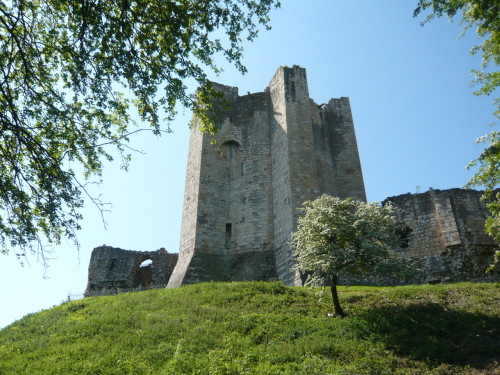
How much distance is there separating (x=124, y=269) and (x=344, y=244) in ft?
59.2

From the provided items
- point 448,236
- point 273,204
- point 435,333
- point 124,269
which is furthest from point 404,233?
point 124,269

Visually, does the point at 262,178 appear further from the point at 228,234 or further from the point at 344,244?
the point at 344,244

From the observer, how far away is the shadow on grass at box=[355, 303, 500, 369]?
351 inches

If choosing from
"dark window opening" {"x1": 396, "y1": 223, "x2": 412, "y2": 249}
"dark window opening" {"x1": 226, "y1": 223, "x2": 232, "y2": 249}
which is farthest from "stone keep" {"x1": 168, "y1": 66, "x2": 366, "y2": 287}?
"dark window opening" {"x1": 396, "y1": 223, "x2": 412, "y2": 249}

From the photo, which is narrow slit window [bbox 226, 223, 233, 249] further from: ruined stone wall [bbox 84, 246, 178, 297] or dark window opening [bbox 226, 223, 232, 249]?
ruined stone wall [bbox 84, 246, 178, 297]

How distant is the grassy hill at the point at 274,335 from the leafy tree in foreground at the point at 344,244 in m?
1.05

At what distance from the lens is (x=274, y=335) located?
34.7ft

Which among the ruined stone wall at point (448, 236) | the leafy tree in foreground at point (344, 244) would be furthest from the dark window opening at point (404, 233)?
the leafy tree in foreground at point (344, 244)

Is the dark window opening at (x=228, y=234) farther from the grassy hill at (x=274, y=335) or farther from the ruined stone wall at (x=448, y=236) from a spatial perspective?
the ruined stone wall at (x=448, y=236)

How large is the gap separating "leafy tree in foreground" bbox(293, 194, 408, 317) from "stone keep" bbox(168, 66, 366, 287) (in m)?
5.96

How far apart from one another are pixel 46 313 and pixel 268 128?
557 inches

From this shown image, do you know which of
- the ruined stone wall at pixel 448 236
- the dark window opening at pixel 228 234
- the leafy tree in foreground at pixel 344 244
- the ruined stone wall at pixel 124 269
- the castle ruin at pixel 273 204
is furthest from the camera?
the ruined stone wall at pixel 124 269

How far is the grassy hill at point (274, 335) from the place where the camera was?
8.91 meters

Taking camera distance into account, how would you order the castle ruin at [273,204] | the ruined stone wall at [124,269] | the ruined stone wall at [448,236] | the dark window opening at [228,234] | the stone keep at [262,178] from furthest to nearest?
1. the ruined stone wall at [124,269]
2. the dark window opening at [228,234]
3. the stone keep at [262,178]
4. the castle ruin at [273,204]
5. the ruined stone wall at [448,236]
